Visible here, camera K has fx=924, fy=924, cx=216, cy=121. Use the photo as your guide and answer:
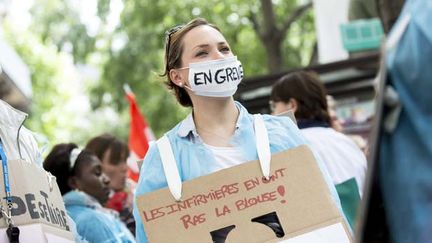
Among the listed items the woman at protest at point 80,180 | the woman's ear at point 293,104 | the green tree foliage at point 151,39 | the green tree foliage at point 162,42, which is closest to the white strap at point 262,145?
the woman's ear at point 293,104

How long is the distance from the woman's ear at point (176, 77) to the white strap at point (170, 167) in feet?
1.11

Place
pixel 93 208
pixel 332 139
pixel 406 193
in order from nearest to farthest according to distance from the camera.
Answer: pixel 406 193 → pixel 332 139 → pixel 93 208

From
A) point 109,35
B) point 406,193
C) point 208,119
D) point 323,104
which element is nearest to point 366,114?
point 323,104

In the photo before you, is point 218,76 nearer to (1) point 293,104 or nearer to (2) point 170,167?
(2) point 170,167

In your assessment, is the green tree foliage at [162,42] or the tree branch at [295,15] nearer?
the tree branch at [295,15]

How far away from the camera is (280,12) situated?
713 inches

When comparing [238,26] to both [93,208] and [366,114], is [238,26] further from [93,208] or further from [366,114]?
[93,208]

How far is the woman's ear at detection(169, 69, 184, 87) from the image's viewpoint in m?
4.22

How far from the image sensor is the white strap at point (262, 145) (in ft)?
11.9

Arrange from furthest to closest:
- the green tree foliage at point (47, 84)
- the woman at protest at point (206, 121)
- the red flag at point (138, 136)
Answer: the green tree foliage at point (47, 84)
the red flag at point (138, 136)
the woman at protest at point (206, 121)

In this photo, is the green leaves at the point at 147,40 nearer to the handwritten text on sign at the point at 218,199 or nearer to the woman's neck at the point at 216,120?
the woman's neck at the point at 216,120

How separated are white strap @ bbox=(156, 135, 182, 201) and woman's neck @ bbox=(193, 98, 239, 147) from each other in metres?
0.18

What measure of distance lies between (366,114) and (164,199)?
596 cm

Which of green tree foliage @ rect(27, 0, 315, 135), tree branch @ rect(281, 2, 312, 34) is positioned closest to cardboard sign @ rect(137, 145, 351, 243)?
green tree foliage @ rect(27, 0, 315, 135)
